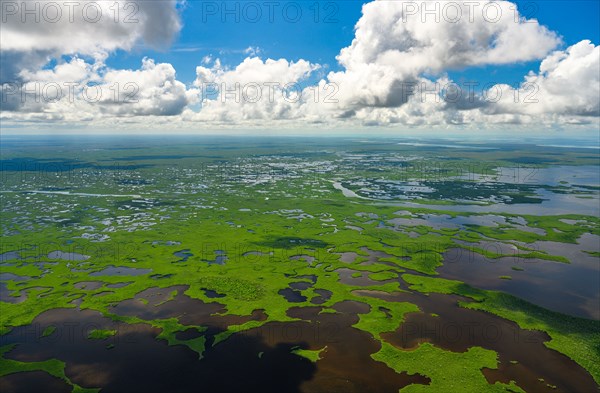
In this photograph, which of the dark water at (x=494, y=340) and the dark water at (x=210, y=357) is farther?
the dark water at (x=494, y=340)

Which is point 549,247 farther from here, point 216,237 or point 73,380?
point 73,380

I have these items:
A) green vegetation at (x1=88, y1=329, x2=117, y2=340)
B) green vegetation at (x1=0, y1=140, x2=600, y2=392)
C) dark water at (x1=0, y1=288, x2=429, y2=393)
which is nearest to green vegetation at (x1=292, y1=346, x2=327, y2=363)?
green vegetation at (x1=0, y1=140, x2=600, y2=392)

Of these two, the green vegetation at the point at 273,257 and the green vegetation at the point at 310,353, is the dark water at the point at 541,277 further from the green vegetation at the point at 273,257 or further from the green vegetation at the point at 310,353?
the green vegetation at the point at 310,353

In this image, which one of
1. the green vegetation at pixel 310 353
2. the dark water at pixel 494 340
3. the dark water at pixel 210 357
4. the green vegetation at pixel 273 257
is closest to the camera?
the dark water at pixel 210 357

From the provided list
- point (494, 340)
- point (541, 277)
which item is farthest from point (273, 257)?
point (541, 277)

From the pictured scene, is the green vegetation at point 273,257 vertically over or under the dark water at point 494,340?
over

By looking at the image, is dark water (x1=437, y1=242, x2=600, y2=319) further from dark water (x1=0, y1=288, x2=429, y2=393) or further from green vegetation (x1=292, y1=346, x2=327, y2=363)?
green vegetation (x1=292, y1=346, x2=327, y2=363)

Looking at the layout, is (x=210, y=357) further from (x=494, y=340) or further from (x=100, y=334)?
(x=494, y=340)

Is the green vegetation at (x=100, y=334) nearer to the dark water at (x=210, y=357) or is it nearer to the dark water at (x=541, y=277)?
the dark water at (x=210, y=357)

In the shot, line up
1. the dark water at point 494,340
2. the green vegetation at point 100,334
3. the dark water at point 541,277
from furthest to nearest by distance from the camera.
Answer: the dark water at point 541,277
the green vegetation at point 100,334
the dark water at point 494,340

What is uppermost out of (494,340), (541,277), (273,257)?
(273,257)

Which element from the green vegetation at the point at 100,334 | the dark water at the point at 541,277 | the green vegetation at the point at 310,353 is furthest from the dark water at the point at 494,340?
the green vegetation at the point at 100,334
